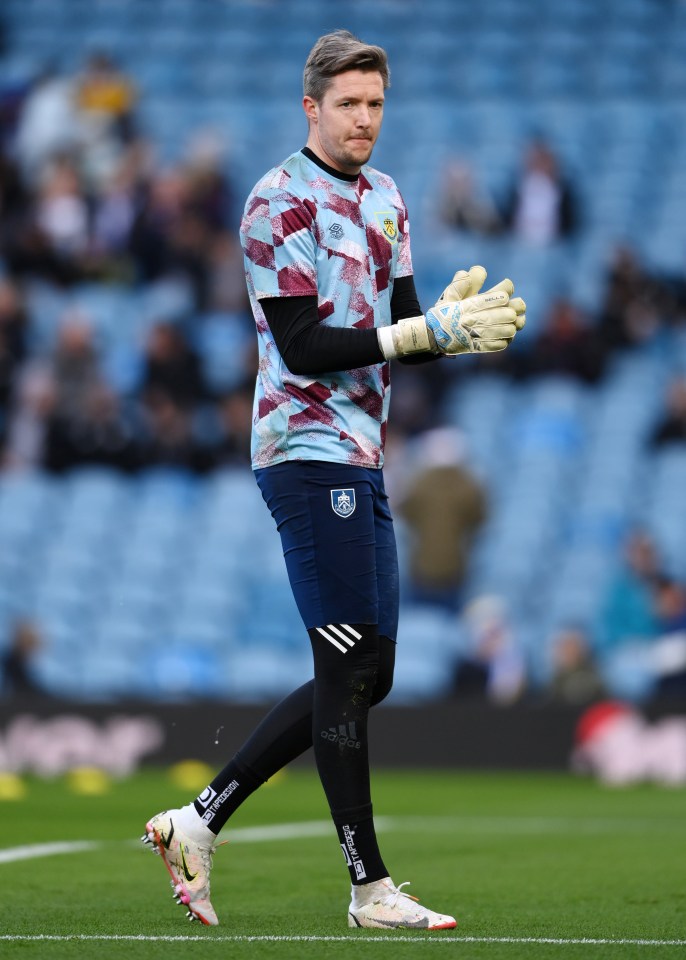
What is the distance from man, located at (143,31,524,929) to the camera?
447cm

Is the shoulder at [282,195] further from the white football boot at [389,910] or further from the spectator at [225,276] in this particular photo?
the spectator at [225,276]

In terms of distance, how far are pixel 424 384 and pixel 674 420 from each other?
204 cm

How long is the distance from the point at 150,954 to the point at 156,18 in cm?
1767

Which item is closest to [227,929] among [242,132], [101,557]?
[101,557]

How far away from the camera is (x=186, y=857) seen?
4.71m

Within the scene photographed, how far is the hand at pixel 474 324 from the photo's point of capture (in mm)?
4445

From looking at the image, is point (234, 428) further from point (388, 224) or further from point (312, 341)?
point (312, 341)

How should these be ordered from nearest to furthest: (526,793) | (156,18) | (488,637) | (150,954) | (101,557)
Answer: (150,954), (526,793), (488,637), (101,557), (156,18)

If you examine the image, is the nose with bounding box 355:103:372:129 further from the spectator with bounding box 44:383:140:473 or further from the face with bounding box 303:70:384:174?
the spectator with bounding box 44:383:140:473

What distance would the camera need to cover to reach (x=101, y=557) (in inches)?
604

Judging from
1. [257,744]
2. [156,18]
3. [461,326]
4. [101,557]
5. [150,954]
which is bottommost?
[150,954]

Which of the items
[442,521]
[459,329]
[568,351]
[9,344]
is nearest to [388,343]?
[459,329]

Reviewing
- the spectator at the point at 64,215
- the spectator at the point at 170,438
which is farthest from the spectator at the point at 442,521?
the spectator at the point at 64,215

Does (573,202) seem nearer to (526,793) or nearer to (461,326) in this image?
(526,793)
